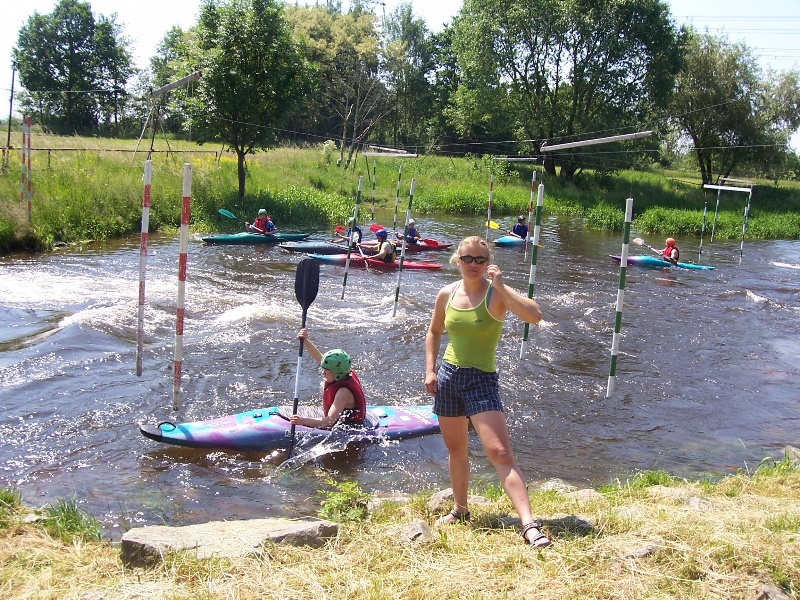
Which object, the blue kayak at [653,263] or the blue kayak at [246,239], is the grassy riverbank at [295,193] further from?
the blue kayak at [653,263]

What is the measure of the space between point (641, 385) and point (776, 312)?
6.94 m

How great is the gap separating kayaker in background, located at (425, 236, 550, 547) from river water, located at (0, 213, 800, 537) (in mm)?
1992

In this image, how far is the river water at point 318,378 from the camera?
19.8ft

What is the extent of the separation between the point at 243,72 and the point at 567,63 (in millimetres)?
20547

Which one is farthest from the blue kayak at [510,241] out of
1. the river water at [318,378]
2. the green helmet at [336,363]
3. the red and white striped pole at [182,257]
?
the red and white striped pole at [182,257]

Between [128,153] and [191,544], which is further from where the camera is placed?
[128,153]

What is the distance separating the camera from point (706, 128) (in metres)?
38.7

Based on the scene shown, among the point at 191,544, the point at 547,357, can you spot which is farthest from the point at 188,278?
the point at 191,544

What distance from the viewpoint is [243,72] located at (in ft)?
68.9

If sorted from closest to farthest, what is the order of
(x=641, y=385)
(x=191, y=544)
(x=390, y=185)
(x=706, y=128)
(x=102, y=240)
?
1. (x=191, y=544)
2. (x=641, y=385)
3. (x=102, y=240)
4. (x=390, y=185)
5. (x=706, y=128)

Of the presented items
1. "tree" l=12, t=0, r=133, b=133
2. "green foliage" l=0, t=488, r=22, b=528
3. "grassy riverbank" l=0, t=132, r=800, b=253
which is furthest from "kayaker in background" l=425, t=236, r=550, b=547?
"tree" l=12, t=0, r=133, b=133

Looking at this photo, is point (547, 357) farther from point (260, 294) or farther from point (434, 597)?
point (434, 597)

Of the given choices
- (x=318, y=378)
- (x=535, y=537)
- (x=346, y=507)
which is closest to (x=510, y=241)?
(x=318, y=378)

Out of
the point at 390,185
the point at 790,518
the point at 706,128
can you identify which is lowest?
the point at 790,518
